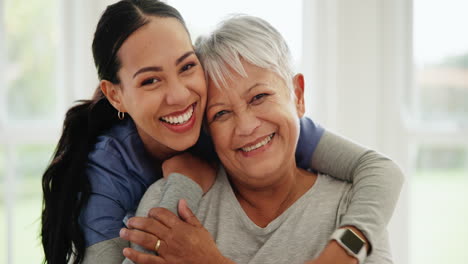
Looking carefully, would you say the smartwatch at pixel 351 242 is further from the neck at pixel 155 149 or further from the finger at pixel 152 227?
the neck at pixel 155 149

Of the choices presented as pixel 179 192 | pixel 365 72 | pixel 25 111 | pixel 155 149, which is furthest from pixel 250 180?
pixel 25 111

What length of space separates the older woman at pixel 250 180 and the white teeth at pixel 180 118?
73 mm

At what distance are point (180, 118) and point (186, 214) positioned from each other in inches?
12.9

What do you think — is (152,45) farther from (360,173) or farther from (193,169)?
(360,173)

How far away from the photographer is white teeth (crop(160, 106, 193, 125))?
1586mm

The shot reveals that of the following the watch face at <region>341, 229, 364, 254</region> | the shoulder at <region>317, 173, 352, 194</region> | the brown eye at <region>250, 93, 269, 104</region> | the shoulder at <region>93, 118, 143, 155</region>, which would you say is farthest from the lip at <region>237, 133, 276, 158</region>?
the shoulder at <region>93, 118, 143, 155</region>

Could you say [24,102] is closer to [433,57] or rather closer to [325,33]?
[325,33]

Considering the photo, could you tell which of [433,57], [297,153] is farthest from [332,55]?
[297,153]

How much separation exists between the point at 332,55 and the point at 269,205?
1534 millimetres

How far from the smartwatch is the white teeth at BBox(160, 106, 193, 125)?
59 centimetres

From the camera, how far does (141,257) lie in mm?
1368

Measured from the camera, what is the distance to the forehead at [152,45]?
60.2 inches

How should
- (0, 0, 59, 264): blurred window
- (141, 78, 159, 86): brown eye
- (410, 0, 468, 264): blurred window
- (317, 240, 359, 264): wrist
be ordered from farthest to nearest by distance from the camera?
1. (410, 0, 468, 264): blurred window
2. (0, 0, 59, 264): blurred window
3. (141, 78, 159, 86): brown eye
4. (317, 240, 359, 264): wrist

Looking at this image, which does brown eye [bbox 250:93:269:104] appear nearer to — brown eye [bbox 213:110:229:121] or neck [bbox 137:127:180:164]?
brown eye [bbox 213:110:229:121]
